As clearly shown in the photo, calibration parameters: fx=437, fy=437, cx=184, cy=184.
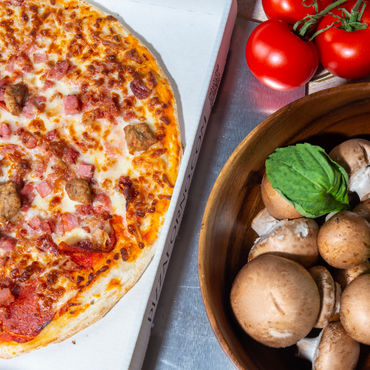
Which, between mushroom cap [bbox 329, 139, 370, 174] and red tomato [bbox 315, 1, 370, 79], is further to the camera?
red tomato [bbox 315, 1, 370, 79]

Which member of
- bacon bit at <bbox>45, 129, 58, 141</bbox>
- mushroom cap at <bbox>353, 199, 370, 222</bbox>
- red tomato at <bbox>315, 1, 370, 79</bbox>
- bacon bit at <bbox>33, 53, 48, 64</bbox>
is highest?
red tomato at <bbox>315, 1, 370, 79</bbox>

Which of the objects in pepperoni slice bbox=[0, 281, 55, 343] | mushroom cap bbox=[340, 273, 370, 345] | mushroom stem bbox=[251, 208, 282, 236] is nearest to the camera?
mushroom cap bbox=[340, 273, 370, 345]

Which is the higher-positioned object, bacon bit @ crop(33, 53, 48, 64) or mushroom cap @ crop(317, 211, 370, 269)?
mushroom cap @ crop(317, 211, 370, 269)

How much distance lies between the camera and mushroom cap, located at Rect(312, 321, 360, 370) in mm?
1021

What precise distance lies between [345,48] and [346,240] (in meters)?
0.76

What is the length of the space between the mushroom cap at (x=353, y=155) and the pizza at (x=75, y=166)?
59 cm

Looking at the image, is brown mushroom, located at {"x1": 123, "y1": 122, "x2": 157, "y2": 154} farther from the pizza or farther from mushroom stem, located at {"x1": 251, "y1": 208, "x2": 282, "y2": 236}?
mushroom stem, located at {"x1": 251, "y1": 208, "x2": 282, "y2": 236}

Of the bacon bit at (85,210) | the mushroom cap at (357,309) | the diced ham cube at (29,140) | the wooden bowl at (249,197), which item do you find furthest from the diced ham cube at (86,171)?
the mushroom cap at (357,309)

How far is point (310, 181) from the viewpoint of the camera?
1.04 meters

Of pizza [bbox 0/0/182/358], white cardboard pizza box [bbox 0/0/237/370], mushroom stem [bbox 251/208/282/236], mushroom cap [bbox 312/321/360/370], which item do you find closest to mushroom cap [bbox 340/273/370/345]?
mushroom cap [bbox 312/321/360/370]

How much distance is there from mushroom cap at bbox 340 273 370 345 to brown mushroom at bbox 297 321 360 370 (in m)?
0.03

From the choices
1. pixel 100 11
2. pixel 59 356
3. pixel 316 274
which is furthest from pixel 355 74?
pixel 59 356

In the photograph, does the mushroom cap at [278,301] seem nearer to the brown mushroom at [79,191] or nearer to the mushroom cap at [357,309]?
the mushroom cap at [357,309]

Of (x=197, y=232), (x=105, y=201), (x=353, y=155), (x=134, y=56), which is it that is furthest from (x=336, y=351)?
(x=134, y=56)
